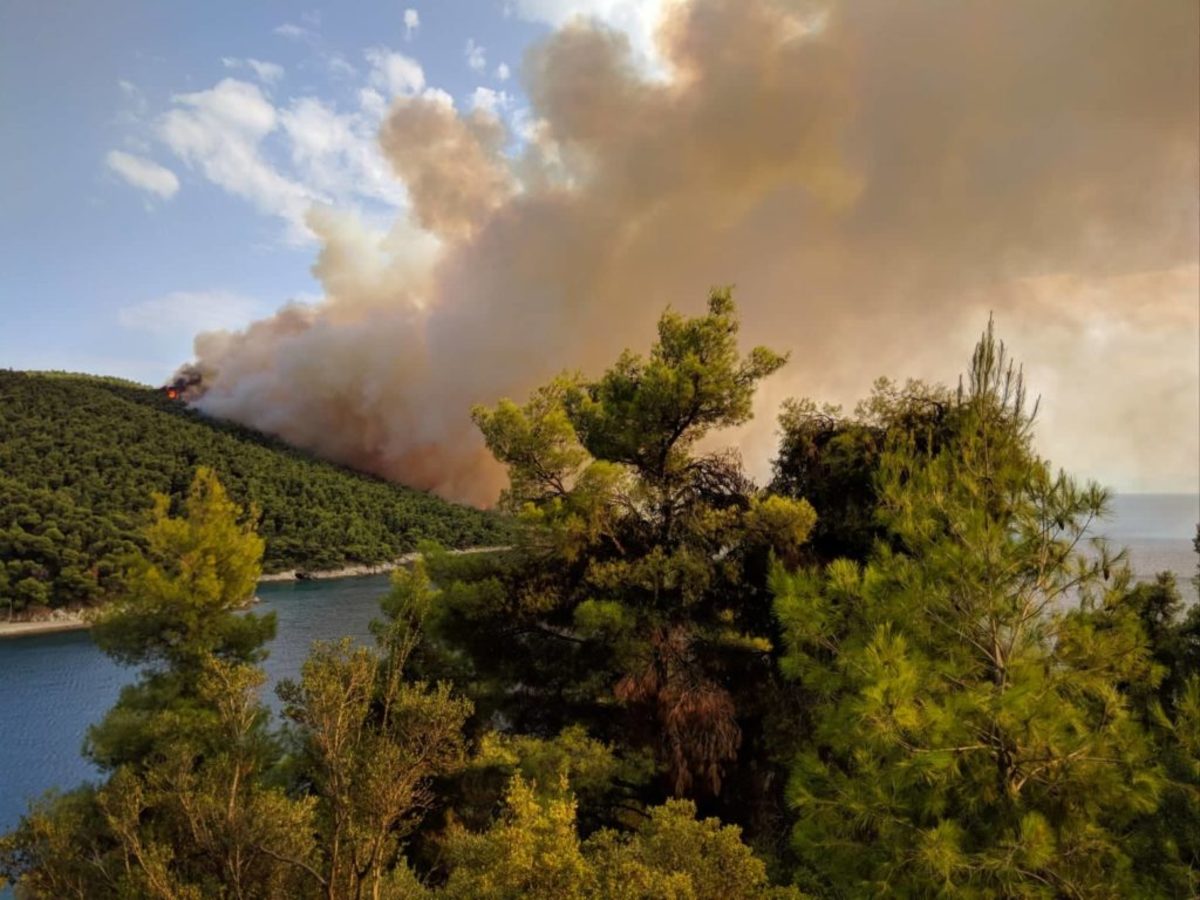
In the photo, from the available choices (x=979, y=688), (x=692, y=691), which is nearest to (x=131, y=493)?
(x=692, y=691)

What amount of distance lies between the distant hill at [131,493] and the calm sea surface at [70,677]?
21.3 ft

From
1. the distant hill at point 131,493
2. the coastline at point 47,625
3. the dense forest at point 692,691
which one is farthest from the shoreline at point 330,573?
the dense forest at point 692,691

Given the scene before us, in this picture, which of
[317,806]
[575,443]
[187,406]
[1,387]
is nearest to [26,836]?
[317,806]

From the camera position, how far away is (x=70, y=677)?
3191 centimetres

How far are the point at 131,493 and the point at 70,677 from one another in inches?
1206

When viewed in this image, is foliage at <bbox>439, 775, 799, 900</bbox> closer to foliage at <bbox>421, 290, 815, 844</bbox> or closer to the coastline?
foliage at <bbox>421, 290, 815, 844</bbox>

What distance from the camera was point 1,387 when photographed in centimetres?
7781

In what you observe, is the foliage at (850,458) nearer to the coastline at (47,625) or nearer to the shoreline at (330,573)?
the coastline at (47,625)

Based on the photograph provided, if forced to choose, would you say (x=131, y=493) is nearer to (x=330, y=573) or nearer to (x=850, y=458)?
(x=330, y=573)

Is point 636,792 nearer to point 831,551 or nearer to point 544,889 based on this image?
point 831,551

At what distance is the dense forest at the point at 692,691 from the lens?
491 cm

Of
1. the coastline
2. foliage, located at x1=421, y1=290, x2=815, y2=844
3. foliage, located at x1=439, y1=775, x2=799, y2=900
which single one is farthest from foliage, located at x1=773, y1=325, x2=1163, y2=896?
the coastline

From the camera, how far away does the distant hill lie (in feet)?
147

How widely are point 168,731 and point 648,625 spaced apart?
23.8 feet
